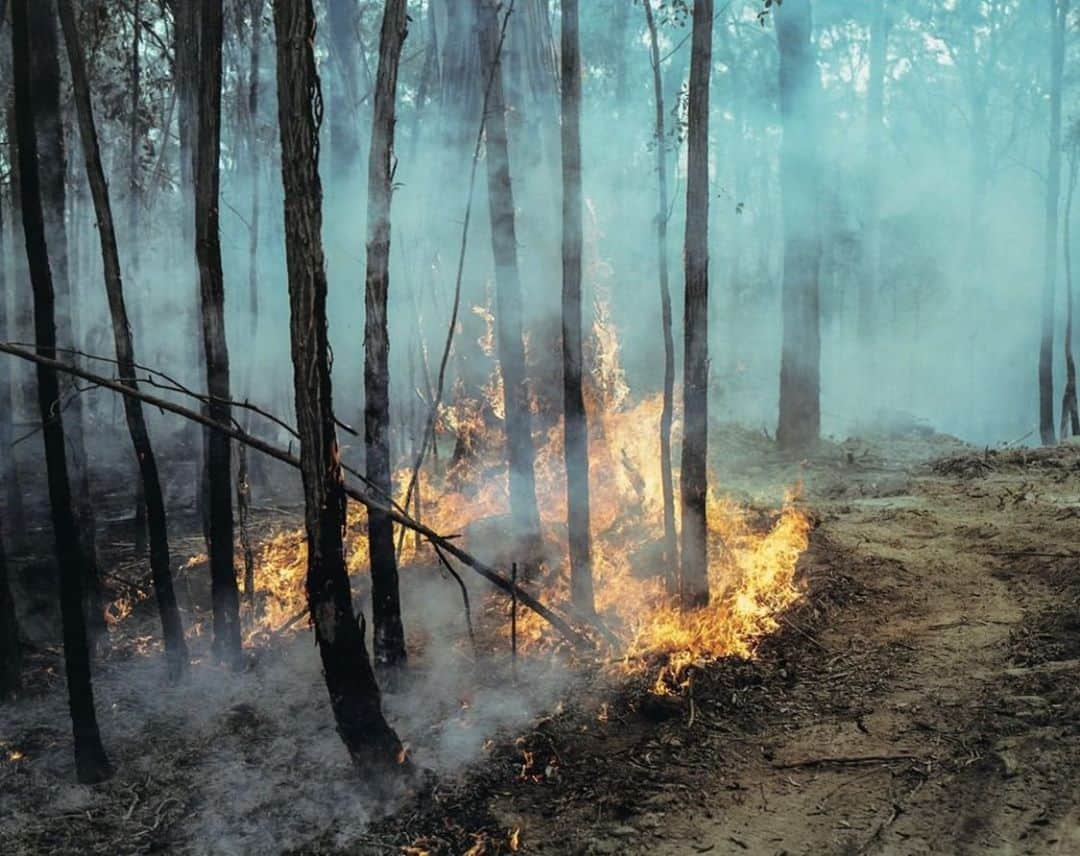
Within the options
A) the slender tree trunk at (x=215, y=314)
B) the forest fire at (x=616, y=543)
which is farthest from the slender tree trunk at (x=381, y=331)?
the forest fire at (x=616, y=543)

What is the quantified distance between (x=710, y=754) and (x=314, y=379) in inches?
133

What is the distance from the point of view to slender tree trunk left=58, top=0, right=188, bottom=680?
5730mm

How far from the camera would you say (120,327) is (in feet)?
19.7

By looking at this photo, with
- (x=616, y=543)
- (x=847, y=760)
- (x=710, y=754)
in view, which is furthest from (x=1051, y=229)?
(x=710, y=754)

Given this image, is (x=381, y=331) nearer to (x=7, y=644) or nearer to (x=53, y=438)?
(x=53, y=438)

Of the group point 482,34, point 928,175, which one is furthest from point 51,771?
point 928,175

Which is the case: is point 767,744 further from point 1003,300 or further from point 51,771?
point 1003,300

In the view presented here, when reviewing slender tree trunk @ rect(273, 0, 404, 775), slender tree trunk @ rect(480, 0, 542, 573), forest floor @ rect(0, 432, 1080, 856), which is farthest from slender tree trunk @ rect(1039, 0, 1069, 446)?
slender tree trunk @ rect(273, 0, 404, 775)

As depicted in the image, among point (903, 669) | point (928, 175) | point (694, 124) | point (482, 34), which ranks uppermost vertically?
point (928, 175)

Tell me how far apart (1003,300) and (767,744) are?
29894mm

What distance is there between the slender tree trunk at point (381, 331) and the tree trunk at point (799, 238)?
9.23 metres

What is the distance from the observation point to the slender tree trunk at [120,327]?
18.8 ft

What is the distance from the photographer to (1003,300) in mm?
29594

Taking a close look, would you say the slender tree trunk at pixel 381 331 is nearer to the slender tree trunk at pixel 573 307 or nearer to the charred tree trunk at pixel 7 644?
the slender tree trunk at pixel 573 307
